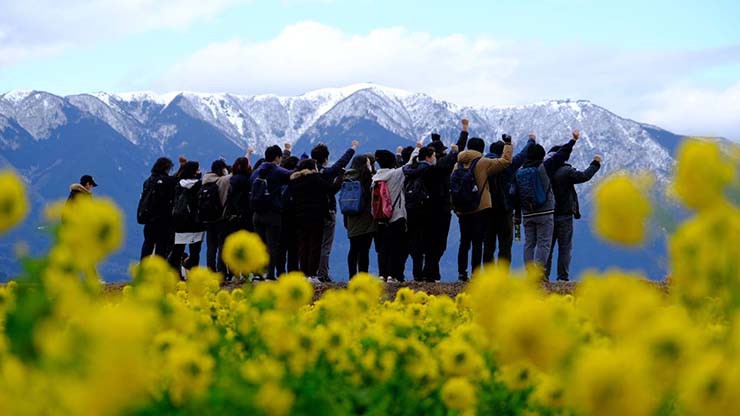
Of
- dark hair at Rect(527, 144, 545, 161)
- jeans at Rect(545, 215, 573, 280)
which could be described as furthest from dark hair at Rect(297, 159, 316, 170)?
jeans at Rect(545, 215, 573, 280)

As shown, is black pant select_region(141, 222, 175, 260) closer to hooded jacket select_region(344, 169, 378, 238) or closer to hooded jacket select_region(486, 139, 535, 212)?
hooded jacket select_region(344, 169, 378, 238)

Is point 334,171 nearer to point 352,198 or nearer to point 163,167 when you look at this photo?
point 352,198

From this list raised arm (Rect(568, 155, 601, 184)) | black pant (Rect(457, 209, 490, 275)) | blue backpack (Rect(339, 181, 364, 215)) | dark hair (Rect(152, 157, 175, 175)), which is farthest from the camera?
dark hair (Rect(152, 157, 175, 175))

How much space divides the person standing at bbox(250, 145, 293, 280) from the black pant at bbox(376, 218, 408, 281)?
1.49 meters

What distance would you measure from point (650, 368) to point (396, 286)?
11876 mm

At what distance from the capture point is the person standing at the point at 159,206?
15.9 meters

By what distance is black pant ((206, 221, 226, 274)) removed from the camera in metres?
16.4

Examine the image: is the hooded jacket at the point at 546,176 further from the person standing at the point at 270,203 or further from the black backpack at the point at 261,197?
the black backpack at the point at 261,197

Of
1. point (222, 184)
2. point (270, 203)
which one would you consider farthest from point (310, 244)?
point (222, 184)

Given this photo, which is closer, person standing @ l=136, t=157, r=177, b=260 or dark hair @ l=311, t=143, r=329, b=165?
dark hair @ l=311, t=143, r=329, b=165

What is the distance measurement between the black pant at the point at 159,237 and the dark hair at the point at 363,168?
3104 millimetres

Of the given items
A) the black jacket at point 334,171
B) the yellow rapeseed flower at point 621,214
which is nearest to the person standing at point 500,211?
the black jacket at point 334,171

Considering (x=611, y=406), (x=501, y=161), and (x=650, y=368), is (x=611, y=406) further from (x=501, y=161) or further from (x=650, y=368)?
(x=501, y=161)

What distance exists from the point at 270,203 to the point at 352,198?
1.17m
